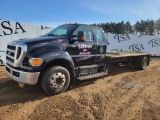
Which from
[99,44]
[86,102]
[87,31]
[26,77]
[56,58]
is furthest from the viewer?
[99,44]

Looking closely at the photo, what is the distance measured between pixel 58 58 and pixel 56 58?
0.08 metres

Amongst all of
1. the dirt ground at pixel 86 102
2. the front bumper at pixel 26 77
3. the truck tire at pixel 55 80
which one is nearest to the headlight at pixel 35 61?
the front bumper at pixel 26 77

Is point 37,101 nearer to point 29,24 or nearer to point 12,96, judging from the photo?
point 12,96

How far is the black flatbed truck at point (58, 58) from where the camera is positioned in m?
5.69

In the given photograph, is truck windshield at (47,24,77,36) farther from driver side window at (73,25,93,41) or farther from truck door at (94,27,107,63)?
truck door at (94,27,107,63)

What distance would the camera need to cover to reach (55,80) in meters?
6.09

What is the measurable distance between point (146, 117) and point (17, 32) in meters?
9.13

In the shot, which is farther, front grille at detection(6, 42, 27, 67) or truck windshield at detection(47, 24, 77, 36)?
truck windshield at detection(47, 24, 77, 36)

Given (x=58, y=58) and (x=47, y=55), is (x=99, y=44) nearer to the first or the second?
(x=58, y=58)

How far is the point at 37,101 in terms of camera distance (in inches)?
225

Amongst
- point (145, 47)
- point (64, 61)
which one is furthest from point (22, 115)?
point (145, 47)

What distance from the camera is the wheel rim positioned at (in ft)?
19.8

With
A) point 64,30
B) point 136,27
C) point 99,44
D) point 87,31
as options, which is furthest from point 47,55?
point 136,27

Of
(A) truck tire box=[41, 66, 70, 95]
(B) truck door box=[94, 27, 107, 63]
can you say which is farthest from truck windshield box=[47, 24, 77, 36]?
(A) truck tire box=[41, 66, 70, 95]
